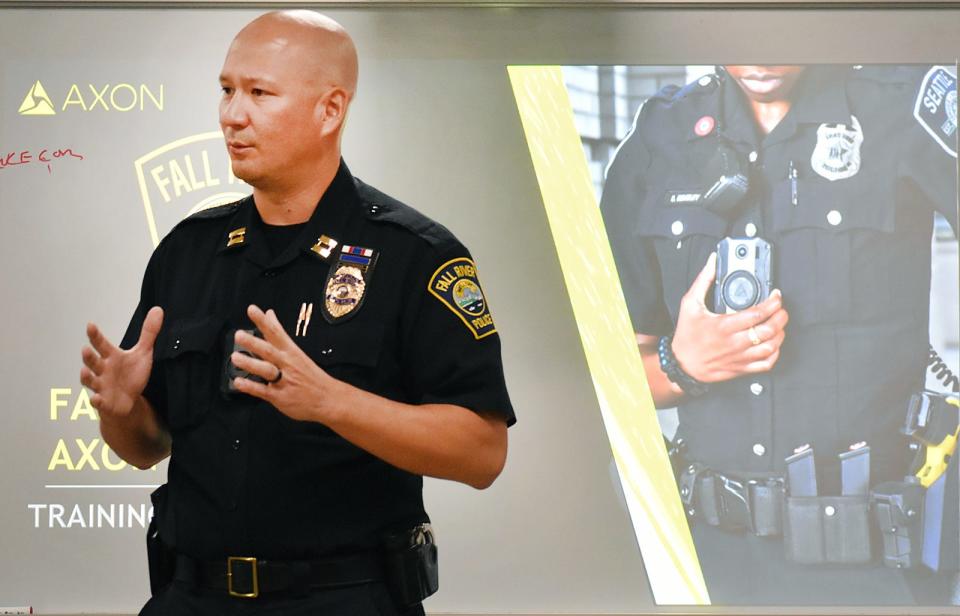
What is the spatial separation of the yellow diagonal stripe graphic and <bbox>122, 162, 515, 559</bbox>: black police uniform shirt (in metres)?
1.63

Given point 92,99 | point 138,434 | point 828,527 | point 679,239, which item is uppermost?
point 92,99

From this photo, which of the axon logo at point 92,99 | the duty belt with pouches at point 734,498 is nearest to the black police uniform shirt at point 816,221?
the duty belt with pouches at point 734,498

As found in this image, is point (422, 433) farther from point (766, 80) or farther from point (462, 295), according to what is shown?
point (766, 80)

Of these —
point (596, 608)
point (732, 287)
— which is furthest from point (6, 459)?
point (732, 287)

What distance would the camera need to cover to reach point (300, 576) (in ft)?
4.61

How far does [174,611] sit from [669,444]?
6.34ft

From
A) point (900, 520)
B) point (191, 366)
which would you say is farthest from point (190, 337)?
point (900, 520)

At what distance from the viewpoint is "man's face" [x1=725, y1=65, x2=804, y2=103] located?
3.19m

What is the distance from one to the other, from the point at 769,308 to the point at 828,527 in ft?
2.10

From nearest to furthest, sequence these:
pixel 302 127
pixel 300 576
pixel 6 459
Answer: pixel 300 576
pixel 302 127
pixel 6 459

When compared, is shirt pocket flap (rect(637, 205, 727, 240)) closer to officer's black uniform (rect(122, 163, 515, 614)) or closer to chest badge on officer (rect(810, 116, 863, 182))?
chest badge on officer (rect(810, 116, 863, 182))

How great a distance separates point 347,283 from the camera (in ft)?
4.91

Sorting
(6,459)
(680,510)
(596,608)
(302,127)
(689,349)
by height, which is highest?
(302,127)

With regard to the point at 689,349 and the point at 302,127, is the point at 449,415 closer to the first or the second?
the point at 302,127
